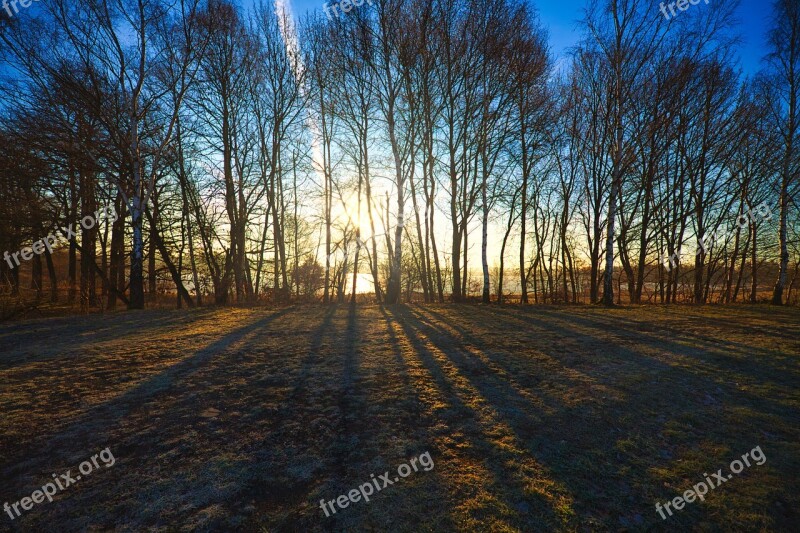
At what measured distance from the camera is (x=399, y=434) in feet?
7.10

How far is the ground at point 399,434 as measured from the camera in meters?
1.47

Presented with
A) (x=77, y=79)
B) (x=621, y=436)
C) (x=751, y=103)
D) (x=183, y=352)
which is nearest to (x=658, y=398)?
(x=621, y=436)

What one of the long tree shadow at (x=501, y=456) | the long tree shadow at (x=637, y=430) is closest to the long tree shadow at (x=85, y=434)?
the long tree shadow at (x=501, y=456)

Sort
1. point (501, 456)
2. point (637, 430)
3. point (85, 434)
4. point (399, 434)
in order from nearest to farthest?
point (501, 456) → point (85, 434) → point (399, 434) → point (637, 430)

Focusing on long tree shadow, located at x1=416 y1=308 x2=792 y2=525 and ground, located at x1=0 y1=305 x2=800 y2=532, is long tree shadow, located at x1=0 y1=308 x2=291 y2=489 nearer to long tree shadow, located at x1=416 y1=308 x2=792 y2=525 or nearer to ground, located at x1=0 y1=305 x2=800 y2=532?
ground, located at x1=0 y1=305 x2=800 y2=532

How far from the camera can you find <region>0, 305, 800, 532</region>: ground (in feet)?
4.83

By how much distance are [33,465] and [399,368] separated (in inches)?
108

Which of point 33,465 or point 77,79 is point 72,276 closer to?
point 77,79

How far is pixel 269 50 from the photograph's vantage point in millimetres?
13344

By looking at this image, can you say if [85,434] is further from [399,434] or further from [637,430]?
[637,430]

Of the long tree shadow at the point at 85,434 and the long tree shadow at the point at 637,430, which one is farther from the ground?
the long tree shadow at the point at 85,434

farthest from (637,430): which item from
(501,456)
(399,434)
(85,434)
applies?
(85,434)

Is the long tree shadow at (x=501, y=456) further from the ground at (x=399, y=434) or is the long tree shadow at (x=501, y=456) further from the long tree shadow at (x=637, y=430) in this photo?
the long tree shadow at (x=637, y=430)

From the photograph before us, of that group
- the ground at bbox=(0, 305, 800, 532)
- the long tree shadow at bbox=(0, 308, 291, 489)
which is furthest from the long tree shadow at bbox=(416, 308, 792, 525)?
the long tree shadow at bbox=(0, 308, 291, 489)
